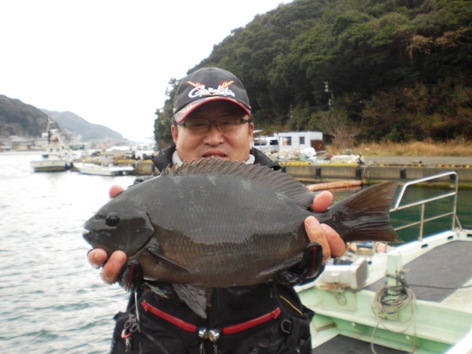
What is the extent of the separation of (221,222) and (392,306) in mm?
3388

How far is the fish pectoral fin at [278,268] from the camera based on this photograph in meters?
2.29

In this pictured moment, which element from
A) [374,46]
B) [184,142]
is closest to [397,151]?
[374,46]

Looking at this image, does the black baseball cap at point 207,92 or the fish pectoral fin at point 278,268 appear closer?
the fish pectoral fin at point 278,268

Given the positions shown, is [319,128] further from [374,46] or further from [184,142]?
[184,142]

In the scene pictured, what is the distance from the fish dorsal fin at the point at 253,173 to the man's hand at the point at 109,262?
0.56 meters

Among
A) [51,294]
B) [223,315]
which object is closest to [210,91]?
[223,315]

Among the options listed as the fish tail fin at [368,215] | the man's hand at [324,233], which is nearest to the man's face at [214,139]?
the man's hand at [324,233]

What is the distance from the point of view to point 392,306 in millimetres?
4840

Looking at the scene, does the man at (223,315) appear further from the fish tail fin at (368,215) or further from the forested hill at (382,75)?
the forested hill at (382,75)

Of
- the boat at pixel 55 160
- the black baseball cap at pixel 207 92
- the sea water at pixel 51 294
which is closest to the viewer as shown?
the black baseball cap at pixel 207 92

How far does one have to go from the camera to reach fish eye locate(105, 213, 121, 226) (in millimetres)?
2305

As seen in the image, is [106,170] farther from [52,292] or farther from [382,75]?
[52,292]

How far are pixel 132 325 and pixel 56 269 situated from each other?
45.9 feet

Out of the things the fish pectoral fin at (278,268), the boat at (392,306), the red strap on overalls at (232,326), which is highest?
the fish pectoral fin at (278,268)
